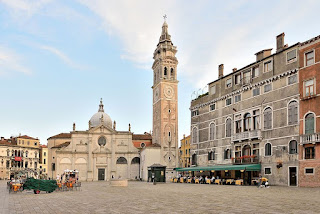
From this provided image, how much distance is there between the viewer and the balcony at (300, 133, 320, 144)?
103ft

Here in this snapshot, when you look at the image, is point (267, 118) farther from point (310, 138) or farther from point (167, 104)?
A: point (167, 104)

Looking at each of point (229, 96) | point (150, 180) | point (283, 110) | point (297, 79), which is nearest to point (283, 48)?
point (297, 79)

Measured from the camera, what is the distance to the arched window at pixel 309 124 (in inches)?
1286

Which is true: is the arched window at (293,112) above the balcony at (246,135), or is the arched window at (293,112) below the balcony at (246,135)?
above

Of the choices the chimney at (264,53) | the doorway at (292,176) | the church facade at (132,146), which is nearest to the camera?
the doorway at (292,176)

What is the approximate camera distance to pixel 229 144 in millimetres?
44312

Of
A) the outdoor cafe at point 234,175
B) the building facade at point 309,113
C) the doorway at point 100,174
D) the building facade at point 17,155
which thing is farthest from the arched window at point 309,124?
the building facade at point 17,155

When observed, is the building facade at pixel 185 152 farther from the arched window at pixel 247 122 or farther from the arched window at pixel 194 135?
the arched window at pixel 247 122

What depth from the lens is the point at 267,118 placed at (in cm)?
3847

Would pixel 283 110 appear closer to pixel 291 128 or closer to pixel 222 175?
pixel 291 128

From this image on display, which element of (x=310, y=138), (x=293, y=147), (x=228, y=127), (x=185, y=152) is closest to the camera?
(x=310, y=138)

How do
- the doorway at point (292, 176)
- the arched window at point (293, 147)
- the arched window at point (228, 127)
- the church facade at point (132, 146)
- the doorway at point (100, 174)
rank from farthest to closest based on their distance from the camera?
1. the doorway at point (100, 174)
2. the church facade at point (132, 146)
3. the arched window at point (228, 127)
4. the arched window at point (293, 147)
5. the doorway at point (292, 176)

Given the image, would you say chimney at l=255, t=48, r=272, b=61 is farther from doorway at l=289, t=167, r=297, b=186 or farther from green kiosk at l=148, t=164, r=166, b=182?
green kiosk at l=148, t=164, r=166, b=182

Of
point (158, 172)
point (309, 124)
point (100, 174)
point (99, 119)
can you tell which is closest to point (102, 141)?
point (100, 174)
